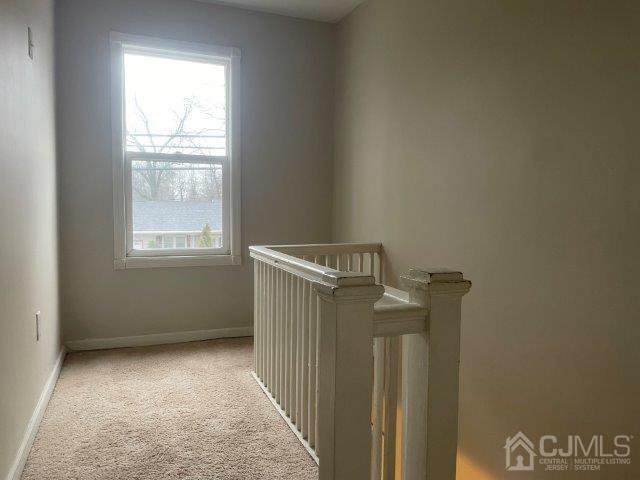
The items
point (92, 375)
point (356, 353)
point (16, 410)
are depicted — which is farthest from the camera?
point (92, 375)

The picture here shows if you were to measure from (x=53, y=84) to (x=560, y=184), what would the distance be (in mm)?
3084

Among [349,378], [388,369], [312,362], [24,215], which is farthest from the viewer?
[24,215]

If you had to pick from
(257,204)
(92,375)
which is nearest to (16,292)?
(92,375)

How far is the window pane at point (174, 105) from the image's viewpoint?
3.63 meters

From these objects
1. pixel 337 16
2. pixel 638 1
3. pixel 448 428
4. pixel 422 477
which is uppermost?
pixel 337 16

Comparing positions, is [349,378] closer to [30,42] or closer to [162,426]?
[162,426]

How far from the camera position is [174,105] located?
147 inches

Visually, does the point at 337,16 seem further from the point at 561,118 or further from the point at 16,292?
the point at 16,292

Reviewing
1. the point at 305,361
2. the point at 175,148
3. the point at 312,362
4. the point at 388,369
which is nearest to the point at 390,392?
the point at 388,369

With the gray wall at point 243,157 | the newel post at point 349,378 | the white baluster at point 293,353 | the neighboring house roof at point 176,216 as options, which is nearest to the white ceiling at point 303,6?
the gray wall at point 243,157

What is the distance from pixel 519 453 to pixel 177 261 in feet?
8.76

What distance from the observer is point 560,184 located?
198cm

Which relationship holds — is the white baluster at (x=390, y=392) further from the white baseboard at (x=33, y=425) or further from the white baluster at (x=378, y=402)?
the white baseboard at (x=33, y=425)

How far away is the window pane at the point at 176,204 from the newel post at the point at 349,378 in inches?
116
